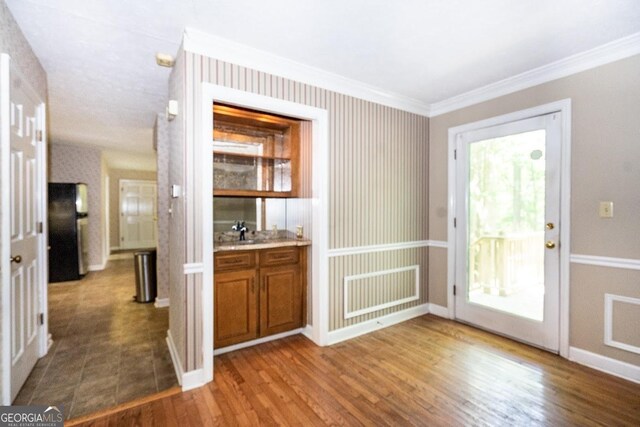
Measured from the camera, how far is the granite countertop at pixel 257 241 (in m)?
2.62

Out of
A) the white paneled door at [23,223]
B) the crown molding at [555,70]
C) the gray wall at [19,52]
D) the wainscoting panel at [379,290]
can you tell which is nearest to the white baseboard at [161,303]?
the white paneled door at [23,223]

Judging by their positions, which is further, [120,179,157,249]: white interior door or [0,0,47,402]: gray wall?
[120,179,157,249]: white interior door

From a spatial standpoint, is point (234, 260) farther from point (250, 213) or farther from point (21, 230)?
point (21, 230)

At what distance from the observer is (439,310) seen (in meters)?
3.57

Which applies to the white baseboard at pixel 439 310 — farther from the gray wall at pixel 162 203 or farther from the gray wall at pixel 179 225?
the gray wall at pixel 162 203

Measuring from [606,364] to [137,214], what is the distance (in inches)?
396

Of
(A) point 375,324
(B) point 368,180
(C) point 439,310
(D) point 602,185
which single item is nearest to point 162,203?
(B) point 368,180

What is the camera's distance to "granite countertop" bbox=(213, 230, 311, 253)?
2.62 meters

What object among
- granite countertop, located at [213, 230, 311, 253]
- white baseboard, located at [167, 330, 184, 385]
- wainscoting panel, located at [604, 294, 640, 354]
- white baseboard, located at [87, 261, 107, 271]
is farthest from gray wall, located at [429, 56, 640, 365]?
white baseboard, located at [87, 261, 107, 271]

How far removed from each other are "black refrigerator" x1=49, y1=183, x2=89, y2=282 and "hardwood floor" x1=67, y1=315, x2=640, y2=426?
180 inches

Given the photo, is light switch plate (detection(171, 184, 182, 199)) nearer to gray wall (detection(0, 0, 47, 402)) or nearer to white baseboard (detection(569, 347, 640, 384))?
gray wall (detection(0, 0, 47, 402))

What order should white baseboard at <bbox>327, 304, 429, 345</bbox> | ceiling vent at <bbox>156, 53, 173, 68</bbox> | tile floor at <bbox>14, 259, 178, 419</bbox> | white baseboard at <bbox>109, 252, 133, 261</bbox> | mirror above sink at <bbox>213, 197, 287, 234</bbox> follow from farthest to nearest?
1. white baseboard at <bbox>109, 252, 133, 261</bbox>
2. mirror above sink at <bbox>213, 197, 287, 234</bbox>
3. white baseboard at <bbox>327, 304, 429, 345</bbox>
4. ceiling vent at <bbox>156, 53, 173, 68</bbox>
5. tile floor at <bbox>14, 259, 178, 419</bbox>

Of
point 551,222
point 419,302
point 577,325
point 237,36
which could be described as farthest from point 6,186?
point 577,325

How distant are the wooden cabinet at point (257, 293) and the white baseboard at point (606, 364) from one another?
2389 mm
